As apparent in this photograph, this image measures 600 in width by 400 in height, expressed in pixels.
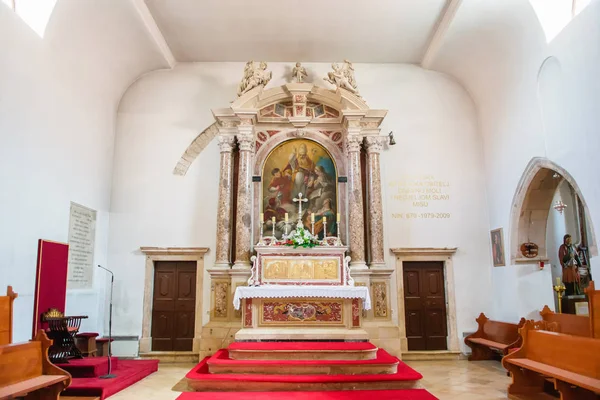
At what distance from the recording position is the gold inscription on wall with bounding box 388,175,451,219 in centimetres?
1004

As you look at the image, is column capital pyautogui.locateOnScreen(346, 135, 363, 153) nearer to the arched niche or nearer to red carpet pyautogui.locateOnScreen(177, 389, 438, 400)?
the arched niche

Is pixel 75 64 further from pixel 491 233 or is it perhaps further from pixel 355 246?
pixel 491 233

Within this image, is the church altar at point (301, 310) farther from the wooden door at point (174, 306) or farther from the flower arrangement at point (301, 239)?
the wooden door at point (174, 306)

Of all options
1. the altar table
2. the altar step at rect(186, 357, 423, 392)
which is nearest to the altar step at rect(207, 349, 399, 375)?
the altar step at rect(186, 357, 423, 392)

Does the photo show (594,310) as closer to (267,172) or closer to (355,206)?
(355,206)

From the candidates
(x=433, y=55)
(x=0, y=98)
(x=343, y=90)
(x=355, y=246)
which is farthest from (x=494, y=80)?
(x=0, y=98)

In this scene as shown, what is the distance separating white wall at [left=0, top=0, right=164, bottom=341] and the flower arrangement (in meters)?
3.94

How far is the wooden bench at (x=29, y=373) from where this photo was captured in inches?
182

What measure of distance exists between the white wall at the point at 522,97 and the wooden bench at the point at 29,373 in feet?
23.2

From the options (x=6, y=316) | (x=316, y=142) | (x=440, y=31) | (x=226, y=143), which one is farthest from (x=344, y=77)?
(x=6, y=316)

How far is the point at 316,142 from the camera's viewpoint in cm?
1015

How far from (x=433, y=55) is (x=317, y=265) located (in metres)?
5.24

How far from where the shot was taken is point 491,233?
9906 mm

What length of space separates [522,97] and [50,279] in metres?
8.78
